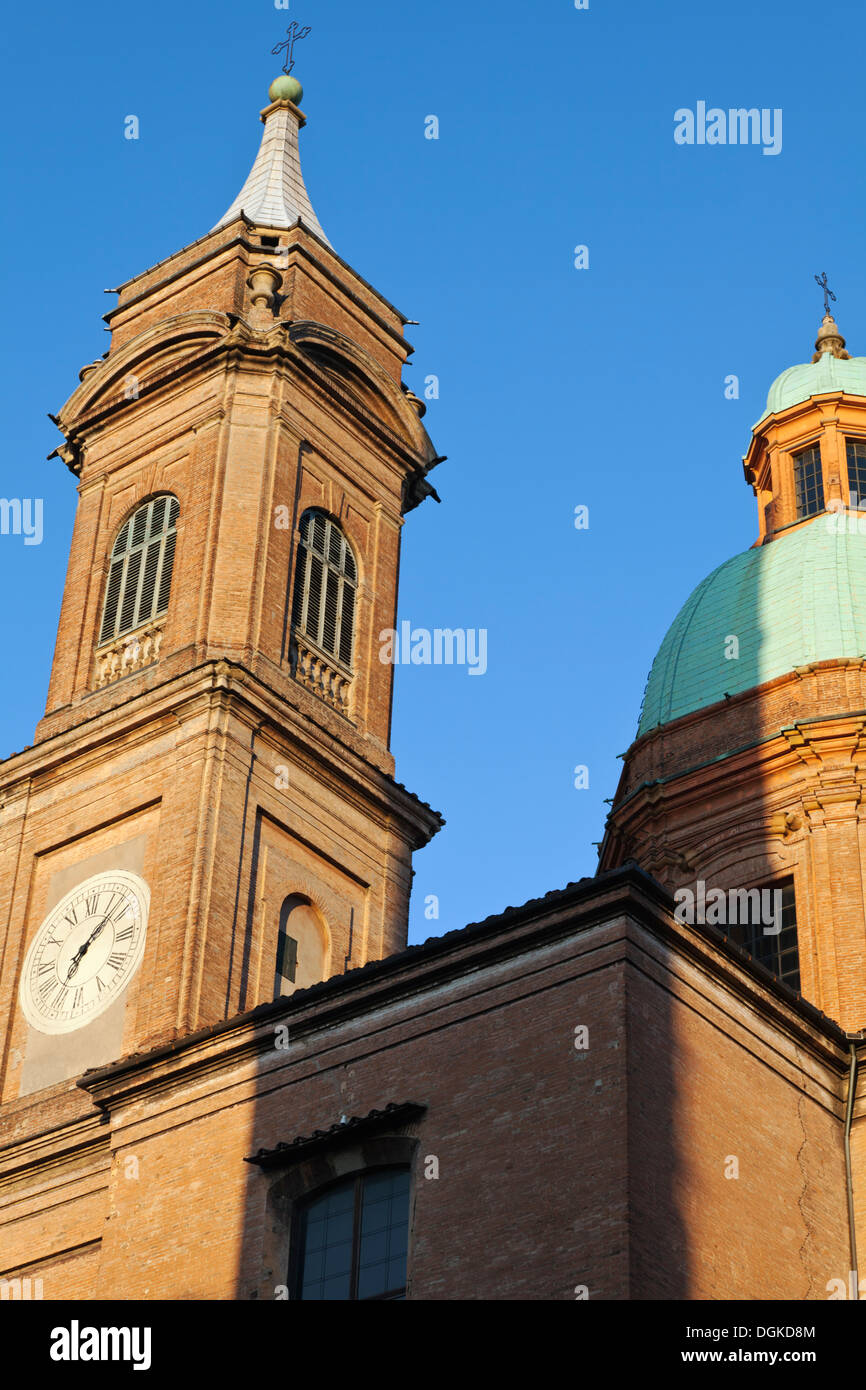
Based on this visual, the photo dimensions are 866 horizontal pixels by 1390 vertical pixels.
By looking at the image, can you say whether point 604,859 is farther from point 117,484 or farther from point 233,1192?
point 233,1192

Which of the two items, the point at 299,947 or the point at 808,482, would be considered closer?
the point at 299,947

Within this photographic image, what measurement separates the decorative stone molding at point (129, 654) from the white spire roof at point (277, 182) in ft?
27.9

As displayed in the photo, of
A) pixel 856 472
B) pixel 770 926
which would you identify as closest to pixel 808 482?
pixel 856 472

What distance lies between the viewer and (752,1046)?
2522 cm

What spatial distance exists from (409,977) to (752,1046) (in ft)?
12.3

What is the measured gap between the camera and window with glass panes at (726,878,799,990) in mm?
36781

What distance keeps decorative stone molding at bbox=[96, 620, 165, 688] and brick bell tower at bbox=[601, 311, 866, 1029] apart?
931 cm

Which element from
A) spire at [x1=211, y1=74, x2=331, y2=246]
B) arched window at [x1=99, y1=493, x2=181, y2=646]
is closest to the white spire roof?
spire at [x1=211, y1=74, x2=331, y2=246]

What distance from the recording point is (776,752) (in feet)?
126

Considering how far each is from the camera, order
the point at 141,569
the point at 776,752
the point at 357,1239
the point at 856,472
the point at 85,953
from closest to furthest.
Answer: the point at 357,1239, the point at 85,953, the point at 141,569, the point at 776,752, the point at 856,472

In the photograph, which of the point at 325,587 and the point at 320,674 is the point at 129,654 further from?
the point at 325,587

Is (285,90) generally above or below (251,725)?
above

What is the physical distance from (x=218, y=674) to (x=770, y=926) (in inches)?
406

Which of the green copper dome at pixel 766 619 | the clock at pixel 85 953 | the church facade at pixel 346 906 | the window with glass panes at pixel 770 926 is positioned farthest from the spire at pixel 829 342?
the clock at pixel 85 953
